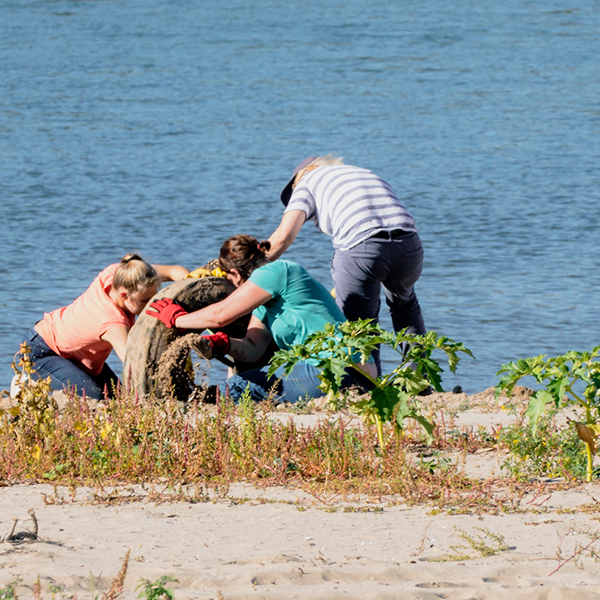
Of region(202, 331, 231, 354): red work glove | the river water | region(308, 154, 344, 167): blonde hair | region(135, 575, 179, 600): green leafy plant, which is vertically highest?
the river water

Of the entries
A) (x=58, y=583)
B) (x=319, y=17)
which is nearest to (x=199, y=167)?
(x=58, y=583)

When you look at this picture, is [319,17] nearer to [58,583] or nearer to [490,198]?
[490,198]

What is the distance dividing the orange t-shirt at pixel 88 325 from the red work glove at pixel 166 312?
34cm

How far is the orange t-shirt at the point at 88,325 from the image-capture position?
653cm

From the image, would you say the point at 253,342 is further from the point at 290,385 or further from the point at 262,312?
the point at 290,385

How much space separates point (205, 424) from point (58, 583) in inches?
65.6

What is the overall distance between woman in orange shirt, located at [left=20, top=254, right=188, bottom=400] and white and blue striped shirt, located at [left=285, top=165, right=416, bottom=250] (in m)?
1.24

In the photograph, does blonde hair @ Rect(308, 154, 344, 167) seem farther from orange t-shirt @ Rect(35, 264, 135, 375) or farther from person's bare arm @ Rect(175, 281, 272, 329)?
orange t-shirt @ Rect(35, 264, 135, 375)

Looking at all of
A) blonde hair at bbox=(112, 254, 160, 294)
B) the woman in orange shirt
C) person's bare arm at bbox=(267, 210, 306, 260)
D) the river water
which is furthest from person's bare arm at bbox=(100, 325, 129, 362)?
the river water

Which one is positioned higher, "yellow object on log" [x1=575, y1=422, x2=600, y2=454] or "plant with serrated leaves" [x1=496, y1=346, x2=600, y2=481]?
"plant with serrated leaves" [x1=496, y1=346, x2=600, y2=481]

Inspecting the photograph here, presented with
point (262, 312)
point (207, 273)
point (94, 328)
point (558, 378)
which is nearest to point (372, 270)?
point (262, 312)

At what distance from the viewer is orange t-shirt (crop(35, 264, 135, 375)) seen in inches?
257

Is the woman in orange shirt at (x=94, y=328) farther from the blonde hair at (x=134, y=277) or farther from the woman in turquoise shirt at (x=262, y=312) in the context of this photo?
the woman in turquoise shirt at (x=262, y=312)

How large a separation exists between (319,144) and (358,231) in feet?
41.4
